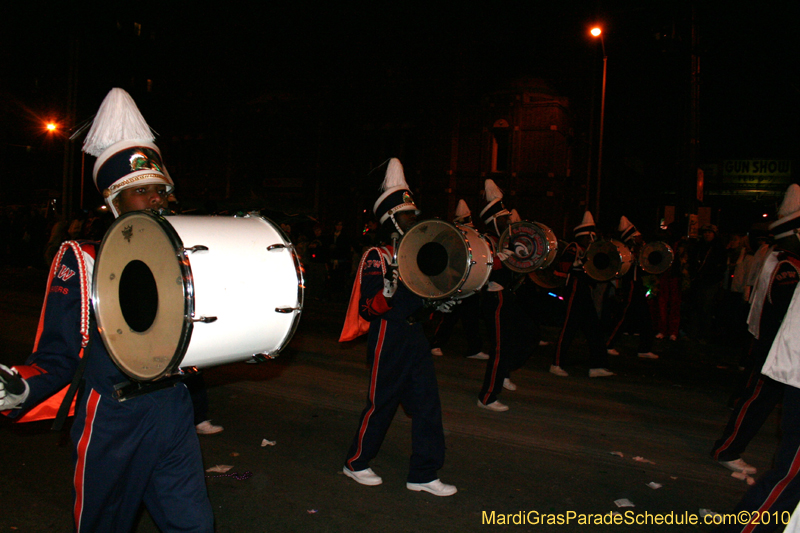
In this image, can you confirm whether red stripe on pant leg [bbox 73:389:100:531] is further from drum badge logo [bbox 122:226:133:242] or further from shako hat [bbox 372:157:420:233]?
shako hat [bbox 372:157:420:233]

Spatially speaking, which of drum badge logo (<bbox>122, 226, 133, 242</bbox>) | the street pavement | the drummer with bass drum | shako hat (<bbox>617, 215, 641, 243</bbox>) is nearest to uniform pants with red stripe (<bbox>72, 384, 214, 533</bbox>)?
drum badge logo (<bbox>122, 226, 133, 242</bbox>)

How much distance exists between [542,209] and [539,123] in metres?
3.71

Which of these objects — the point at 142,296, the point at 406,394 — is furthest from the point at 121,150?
the point at 406,394

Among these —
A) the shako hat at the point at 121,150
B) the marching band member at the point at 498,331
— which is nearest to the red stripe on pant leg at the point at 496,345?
the marching band member at the point at 498,331

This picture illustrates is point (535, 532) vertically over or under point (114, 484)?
under

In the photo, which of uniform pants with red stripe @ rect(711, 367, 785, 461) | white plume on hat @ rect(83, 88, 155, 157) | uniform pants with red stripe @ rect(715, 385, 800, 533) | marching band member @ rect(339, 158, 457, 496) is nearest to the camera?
white plume on hat @ rect(83, 88, 155, 157)

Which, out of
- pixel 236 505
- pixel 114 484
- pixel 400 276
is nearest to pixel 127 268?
pixel 114 484

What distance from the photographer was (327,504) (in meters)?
3.98

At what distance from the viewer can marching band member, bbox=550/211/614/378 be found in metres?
8.04

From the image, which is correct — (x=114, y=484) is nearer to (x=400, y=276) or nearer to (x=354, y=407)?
(x=400, y=276)

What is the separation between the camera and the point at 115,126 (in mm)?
2656

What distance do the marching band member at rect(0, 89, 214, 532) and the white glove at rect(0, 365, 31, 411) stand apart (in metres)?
0.03

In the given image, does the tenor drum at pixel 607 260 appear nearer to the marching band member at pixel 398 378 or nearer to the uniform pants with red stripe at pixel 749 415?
the uniform pants with red stripe at pixel 749 415

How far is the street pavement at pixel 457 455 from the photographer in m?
3.87
